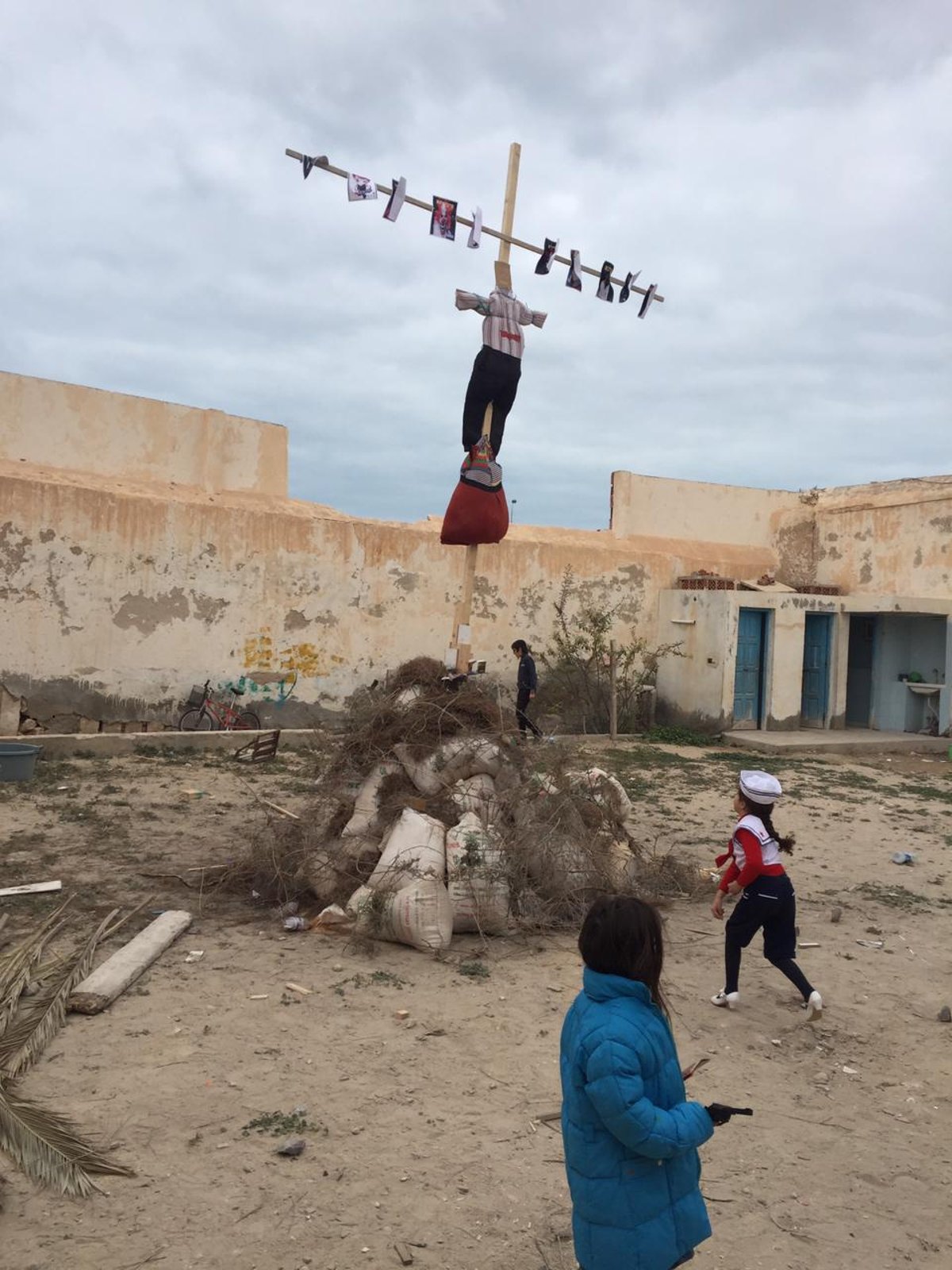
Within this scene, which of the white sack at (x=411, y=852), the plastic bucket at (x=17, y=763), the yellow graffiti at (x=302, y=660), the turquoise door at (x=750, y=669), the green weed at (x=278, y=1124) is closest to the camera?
the green weed at (x=278, y=1124)

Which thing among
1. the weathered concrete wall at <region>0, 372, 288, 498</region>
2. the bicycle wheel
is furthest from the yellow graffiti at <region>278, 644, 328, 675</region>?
the weathered concrete wall at <region>0, 372, 288, 498</region>

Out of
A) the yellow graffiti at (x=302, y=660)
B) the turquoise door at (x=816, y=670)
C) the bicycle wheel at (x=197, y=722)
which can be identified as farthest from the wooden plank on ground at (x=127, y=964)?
the turquoise door at (x=816, y=670)

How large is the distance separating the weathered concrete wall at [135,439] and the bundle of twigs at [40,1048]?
28.5 feet

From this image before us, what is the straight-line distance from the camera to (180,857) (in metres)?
7.23

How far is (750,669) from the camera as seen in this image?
641 inches

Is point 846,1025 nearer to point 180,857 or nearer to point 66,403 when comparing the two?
point 180,857

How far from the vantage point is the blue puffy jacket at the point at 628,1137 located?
200 cm

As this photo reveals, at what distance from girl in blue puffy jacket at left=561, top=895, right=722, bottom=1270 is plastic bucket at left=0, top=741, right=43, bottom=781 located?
28.9ft

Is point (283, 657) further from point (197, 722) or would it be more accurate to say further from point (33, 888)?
point (33, 888)

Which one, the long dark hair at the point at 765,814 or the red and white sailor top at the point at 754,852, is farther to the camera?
the long dark hair at the point at 765,814

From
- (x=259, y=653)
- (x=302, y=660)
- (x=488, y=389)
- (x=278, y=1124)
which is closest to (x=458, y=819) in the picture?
(x=278, y=1124)

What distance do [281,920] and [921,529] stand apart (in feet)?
47.8

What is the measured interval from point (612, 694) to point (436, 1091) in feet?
38.2

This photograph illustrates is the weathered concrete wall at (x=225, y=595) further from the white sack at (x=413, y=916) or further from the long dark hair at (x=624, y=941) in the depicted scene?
the long dark hair at (x=624, y=941)
